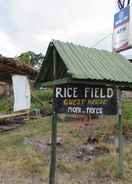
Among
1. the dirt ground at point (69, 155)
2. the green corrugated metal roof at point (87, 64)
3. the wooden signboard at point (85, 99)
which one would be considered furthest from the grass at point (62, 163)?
the green corrugated metal roof at point (87, 64)

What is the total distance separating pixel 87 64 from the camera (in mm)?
4992

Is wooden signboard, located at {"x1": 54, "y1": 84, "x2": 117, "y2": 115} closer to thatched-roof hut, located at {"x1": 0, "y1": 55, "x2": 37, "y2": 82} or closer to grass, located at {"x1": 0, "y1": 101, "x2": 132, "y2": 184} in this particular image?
grass, located at {"x1": 0, "y1": 101, "x2": 132, "y2": 184}

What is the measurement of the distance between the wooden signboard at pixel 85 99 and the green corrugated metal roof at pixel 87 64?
26cm

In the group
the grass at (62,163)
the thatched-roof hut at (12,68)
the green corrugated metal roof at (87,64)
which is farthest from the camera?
the thatched-roof hut at (12,68)

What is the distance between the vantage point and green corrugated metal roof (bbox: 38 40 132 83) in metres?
4.71

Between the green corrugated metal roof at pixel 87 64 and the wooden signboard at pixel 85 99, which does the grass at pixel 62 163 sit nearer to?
the wooden signboard at pixel 85 99

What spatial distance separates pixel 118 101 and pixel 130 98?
10812mm

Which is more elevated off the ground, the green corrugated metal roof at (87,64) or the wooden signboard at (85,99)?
the green corrugated metal roof at (87,64)

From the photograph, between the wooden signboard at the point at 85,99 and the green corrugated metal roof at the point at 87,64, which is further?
the wooden signboard at the point at 85,99

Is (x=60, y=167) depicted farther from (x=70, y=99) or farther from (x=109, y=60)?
(x=109, y=60)

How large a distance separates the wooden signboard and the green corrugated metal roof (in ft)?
0.85

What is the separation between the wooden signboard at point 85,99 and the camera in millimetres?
5062

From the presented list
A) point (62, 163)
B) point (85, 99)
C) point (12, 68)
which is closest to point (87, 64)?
point (85, 99)

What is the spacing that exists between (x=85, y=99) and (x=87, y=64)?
555mm
